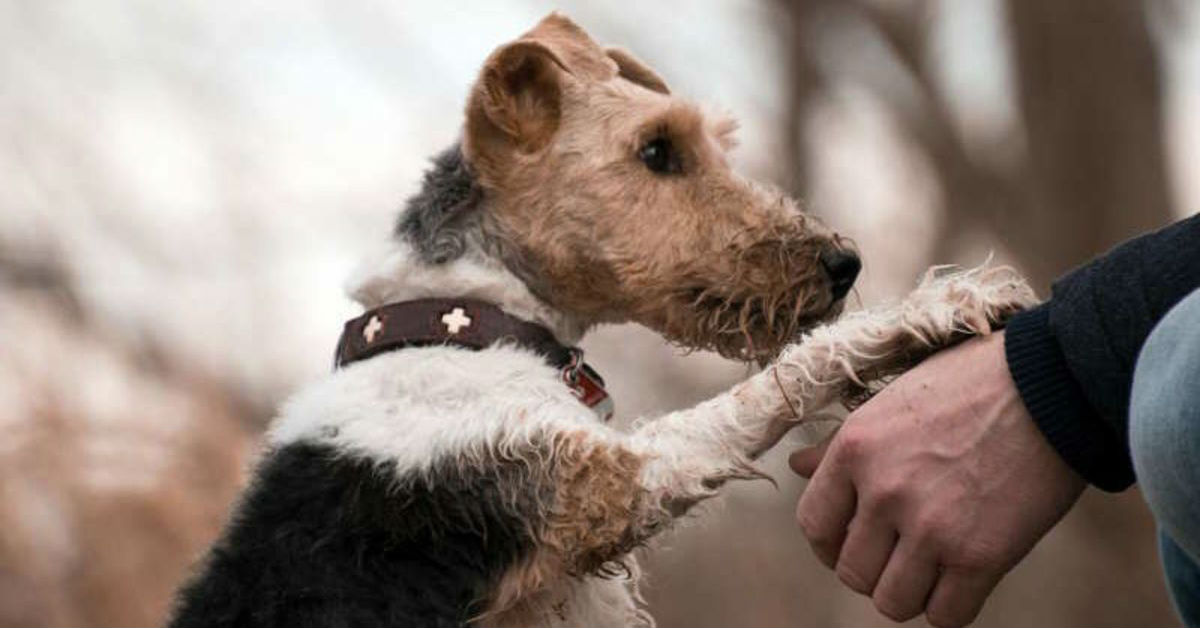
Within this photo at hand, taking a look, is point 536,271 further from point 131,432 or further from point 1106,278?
point 131,432

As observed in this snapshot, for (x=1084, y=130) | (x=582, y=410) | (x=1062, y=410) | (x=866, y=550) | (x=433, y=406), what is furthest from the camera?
(x=1084, y=130)

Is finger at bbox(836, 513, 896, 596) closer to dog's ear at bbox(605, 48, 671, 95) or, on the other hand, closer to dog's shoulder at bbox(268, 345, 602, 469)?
dog's shoulder at bbox(268, 345, 602, 469)

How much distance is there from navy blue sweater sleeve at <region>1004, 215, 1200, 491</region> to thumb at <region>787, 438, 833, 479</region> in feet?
1.66

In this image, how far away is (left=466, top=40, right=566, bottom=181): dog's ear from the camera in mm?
3727

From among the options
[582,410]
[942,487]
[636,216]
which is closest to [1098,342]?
[942,487]

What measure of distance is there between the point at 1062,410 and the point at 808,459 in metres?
0.60

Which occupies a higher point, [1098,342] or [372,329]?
[372,329]

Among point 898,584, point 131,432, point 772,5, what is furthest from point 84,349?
point 898,584

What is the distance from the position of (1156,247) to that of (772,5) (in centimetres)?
774

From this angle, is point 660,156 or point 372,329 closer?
point 372,329

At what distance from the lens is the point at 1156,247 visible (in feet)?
6.82

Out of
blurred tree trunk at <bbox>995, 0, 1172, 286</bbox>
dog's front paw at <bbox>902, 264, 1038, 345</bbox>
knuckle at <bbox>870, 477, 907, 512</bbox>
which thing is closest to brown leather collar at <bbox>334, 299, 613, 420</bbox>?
dog's front paw at <bbox>902, 264, 1038, 345</bbox>

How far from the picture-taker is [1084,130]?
8.69 meters

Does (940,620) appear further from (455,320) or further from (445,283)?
(445,283)
